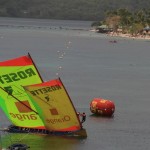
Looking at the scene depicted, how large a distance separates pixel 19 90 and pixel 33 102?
1938 mm

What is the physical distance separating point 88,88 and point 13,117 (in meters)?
45.6

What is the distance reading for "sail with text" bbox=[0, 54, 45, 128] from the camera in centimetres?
6638

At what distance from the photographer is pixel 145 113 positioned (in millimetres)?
88438

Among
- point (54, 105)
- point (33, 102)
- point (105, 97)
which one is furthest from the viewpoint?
point (105, 97)

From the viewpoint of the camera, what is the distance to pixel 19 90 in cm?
6750

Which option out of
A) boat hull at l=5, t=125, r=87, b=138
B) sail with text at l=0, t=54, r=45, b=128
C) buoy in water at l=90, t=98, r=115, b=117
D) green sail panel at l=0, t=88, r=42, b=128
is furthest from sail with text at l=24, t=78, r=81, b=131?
buoy in water at l=90, t=98, r=115, b=117

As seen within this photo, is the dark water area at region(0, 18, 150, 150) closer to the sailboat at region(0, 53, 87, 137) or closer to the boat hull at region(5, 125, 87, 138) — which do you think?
the boat hull at region(5, 125, 87, 138)

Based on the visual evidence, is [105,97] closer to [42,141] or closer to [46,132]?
[46,132]

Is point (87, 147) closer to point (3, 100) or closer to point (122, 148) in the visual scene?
point (122, 148)

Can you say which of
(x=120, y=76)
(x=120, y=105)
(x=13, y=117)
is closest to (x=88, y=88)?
(x=120, y=105)

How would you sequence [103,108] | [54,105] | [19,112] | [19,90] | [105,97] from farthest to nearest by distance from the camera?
[105,97] → [103,108] → [19,112] → [19,90] → [54,105]

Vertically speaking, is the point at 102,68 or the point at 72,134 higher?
the point at 72,134

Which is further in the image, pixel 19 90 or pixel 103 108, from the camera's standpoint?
pixel 103 108

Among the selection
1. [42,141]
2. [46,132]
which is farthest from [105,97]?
[42,141]
